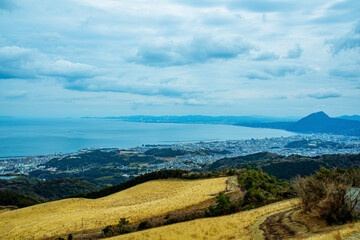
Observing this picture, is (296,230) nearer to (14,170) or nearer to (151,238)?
(151,238)

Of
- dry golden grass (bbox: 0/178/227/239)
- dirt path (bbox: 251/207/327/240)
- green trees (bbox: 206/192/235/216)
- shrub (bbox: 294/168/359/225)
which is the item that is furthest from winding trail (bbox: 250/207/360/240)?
dry golden grass (bbox: 0/178/227/239)

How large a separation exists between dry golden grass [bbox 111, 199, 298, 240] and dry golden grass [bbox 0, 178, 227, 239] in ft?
13.9

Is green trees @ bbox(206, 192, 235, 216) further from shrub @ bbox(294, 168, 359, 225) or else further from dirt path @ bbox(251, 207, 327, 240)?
shrub @ bbox(294, 168, 359, 225)

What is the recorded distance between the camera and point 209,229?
15516mm

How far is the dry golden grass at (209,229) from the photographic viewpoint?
47.4 ft

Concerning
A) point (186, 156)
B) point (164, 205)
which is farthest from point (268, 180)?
point (186, 156)

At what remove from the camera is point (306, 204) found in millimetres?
14422

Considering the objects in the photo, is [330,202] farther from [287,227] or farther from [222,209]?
[222,209]

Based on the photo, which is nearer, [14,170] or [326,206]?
[326,206]

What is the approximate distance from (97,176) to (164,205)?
82.8 m

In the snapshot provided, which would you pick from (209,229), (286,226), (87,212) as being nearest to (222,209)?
(209,229)

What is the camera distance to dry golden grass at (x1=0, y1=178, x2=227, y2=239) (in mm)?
19797

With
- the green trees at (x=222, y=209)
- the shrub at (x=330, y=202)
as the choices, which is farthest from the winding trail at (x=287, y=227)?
the green trees at (x=222, y=209)

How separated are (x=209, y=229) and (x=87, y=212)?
13.6 meters
